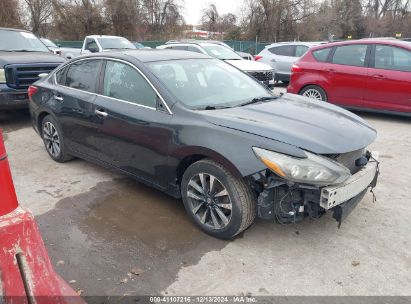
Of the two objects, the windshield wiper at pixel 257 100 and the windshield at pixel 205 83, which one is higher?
the windshield at pixel 205 83

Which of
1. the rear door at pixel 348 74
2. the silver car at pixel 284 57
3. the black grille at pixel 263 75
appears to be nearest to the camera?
the rear door at pixel 348 74

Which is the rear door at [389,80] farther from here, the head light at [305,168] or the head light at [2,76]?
the head light at [2,76]

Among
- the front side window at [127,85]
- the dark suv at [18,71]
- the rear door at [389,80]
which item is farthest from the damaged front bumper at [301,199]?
the dark suv at [18,71]

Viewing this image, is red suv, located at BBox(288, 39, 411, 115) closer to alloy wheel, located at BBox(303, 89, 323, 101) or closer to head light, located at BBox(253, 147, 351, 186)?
alloy wheel, located at BBox(303, 89, 323, 101)

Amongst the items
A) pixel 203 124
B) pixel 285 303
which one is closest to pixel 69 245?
pixel 203 124

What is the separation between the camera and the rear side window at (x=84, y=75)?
179 inches

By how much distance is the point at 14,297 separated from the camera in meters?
2.15

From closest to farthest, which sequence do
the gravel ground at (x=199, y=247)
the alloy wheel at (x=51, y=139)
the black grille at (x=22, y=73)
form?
the gravel ground at (x=199, y=247) → the alloy wheel at (x=51, y=139) → the black grille at (x=22, y=73)

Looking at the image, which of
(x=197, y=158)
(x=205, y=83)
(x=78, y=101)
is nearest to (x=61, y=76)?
(x=78, y=101)

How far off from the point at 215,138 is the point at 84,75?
7.75 feet

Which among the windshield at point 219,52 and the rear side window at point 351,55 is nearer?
the rear side window at point 351,55

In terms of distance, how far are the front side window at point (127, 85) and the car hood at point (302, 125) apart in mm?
706

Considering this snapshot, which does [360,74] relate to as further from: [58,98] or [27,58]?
[27,58]

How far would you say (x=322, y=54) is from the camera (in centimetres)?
834
